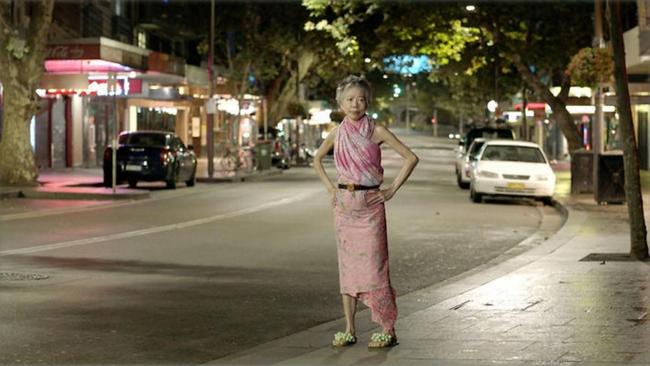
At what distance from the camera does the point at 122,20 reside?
158 ft

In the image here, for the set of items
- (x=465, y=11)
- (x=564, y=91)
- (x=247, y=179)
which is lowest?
(x=247, y=179)

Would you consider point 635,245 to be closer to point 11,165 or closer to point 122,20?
point 11,165

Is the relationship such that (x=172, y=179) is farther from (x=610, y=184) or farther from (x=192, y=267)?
(x=192, y=267)

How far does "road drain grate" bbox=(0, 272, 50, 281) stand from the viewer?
13062 mm

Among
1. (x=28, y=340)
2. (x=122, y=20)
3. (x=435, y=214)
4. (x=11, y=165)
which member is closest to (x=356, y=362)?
(x=28, y=340)

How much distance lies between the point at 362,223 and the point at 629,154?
23.5 ft

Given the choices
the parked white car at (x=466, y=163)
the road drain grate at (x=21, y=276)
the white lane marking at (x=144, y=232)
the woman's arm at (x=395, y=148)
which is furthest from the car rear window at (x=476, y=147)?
the woman's arm at (x=395, y=148)

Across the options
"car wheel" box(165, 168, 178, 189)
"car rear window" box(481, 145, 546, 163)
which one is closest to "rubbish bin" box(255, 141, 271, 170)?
"car wheel" box(165, 168, 178, 189)

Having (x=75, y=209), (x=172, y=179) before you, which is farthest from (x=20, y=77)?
(x=75, y=209)

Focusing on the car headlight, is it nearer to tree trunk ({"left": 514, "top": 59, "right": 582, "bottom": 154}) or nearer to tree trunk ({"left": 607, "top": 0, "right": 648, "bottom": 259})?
tree trunk ({"left": 514, "top": 59, "right": 582, "bottom": 154})

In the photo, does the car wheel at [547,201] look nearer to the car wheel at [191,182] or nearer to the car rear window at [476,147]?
the car rear window at [476,147]

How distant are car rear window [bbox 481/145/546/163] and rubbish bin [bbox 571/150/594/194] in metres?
1.39

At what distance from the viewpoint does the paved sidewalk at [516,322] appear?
27.7ft

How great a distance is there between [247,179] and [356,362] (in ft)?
105
